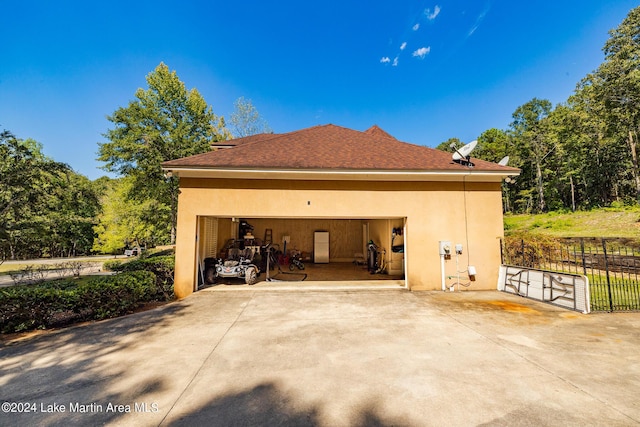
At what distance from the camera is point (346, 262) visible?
15008 mm

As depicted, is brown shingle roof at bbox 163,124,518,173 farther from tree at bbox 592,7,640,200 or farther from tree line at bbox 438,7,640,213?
tree at bbox 592,7,640,200

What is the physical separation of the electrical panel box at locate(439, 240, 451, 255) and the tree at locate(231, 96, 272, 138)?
18818 mm

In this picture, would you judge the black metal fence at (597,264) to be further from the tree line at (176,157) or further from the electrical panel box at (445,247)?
the tree line at (176,157)

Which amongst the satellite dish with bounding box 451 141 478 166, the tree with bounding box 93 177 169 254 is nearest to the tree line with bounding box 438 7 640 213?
the satellite dish with bounding box 451 141 478 166

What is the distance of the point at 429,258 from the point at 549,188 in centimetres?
4090

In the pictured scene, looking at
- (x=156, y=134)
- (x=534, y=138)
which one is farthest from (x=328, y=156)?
(x=534, y=138)

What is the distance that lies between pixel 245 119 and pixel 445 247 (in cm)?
1955

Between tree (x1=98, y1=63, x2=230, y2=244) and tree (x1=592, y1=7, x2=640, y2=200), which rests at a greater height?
tree (x1=592, y1=7, x2=640, y2=200)

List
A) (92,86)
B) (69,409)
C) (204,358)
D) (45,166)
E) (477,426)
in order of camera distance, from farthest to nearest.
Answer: (92,86), (45,166), (204,358), (69,409), (477,426)

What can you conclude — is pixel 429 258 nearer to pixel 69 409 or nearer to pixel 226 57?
pixel 69 409

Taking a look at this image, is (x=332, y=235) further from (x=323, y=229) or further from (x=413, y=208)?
(x=413, y=208)

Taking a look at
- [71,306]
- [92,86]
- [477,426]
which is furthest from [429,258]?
[92,86]

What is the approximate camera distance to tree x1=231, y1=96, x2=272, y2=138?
69.6ft

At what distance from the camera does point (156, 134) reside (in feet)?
49.9
